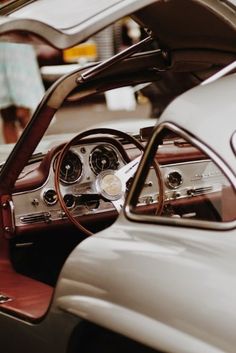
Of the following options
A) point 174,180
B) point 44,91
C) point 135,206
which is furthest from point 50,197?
point 44,91

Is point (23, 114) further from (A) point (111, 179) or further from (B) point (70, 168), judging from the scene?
(A) point (111, 179)

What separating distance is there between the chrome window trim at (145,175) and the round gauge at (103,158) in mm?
1498

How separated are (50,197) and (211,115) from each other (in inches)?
65.6

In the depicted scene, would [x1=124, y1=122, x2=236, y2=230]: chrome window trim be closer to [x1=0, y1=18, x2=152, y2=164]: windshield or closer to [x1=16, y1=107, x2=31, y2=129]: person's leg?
[x1=0, y1=18, x2=152, y2=164]: windshield

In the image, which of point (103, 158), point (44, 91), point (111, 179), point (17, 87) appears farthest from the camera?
point (44, 91)

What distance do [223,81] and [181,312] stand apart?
82 cm

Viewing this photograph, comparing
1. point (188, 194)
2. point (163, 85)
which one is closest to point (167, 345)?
point (188, 194)

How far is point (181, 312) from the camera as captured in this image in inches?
106

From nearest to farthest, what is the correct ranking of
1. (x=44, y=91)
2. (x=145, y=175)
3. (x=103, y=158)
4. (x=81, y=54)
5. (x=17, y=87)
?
(x=145, y=175)
(x=103, y=158)
(x=17, y=87)
(x=44, y=91)
(x=81, y=54)

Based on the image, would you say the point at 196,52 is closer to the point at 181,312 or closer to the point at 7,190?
the point at 7,190

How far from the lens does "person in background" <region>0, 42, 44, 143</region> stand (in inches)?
343

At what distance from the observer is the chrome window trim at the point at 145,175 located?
110 inches

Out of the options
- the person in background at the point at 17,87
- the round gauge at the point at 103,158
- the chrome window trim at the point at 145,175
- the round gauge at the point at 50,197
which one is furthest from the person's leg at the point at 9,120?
the chrome window trim at the point at 145,175

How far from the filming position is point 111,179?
172 inches
